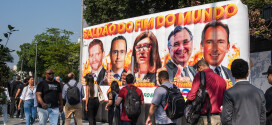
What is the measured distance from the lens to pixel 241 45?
372 inches

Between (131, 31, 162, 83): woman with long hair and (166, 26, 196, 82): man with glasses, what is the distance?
2.01 feet

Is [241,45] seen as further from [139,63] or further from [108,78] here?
[108,78]

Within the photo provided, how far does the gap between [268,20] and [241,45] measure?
19.0ft

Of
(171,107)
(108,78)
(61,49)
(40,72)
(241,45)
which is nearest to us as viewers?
(171,107)

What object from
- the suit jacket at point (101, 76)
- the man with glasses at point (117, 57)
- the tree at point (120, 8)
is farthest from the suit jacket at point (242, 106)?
the tree at point (120, 8)

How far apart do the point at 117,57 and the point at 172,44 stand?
290cm

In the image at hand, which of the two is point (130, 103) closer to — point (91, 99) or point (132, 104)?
point (132, 104)

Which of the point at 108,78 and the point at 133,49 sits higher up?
the point at 133,49

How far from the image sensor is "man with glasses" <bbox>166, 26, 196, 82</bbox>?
1049 cm

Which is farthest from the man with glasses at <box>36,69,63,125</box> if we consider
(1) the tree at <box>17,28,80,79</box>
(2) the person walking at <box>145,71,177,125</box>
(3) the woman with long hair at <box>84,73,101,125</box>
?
(1) the tree at <box>17,28,80,79</box>

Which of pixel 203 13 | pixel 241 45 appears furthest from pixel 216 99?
pixel 203 13

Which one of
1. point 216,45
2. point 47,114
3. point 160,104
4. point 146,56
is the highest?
point 216,45

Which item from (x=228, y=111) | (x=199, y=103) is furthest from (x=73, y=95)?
(x=228, y=111)

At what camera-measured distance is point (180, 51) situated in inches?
423
